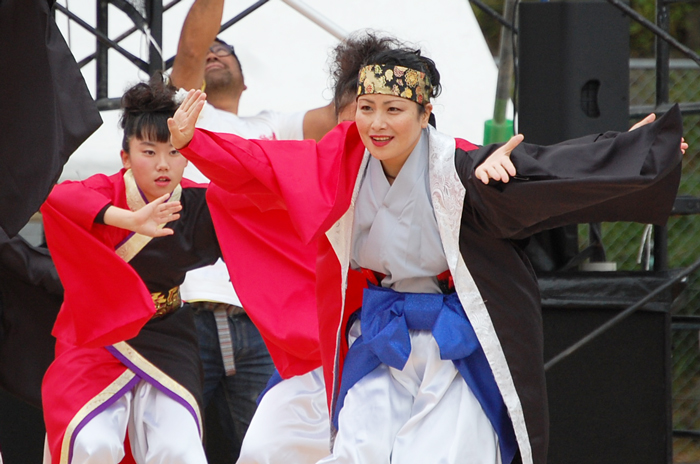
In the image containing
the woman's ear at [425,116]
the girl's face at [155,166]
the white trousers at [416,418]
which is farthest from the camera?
the girl's face at [155,166]

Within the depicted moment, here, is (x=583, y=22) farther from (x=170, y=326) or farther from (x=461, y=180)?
(x=170, y=326)

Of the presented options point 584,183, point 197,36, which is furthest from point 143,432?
point 584,183

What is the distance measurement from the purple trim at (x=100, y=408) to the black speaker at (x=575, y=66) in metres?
1.81

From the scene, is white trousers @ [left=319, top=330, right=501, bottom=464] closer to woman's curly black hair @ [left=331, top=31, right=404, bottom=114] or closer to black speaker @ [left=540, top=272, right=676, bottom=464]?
woman's curly black hair @ [left=331, top=31, right=404, bottom=114]

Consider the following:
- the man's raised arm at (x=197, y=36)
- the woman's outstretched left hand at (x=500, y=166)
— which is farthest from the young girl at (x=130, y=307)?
the woman's outstretched left hand at (x=500, y=166)

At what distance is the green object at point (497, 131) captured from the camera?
4.79 m

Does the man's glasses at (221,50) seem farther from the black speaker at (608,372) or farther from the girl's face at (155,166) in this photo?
the black speaker at (608,372)

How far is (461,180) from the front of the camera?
Answer: 2.75 metres

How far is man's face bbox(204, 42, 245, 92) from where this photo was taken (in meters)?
4.39

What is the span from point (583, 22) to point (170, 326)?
79.1 inches

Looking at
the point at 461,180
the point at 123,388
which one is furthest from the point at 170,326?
the point at 461,180

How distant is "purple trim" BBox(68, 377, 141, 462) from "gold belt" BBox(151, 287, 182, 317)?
283 millimetres

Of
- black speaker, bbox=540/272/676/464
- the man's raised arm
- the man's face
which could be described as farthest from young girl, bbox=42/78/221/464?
black speaker, bbox=540/272/676/464

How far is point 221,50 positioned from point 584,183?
95.3 inches
